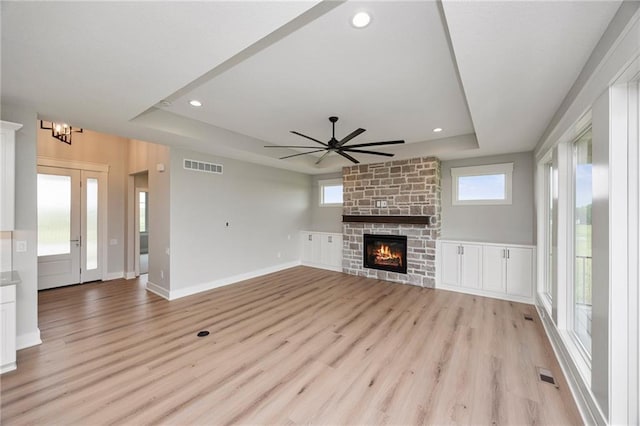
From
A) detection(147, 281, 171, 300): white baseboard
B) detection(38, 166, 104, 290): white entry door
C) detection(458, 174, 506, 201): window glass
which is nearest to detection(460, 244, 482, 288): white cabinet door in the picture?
detection(458, 174, 506, 201): window glass

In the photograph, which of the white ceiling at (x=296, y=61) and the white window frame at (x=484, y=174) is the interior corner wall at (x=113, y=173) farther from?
the white window frame at (x=484, y=174)

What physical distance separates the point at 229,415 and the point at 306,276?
4.16m

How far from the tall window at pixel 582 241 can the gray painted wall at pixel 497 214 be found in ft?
6.79

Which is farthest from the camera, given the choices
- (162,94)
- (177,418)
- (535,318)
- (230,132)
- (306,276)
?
(306,276)

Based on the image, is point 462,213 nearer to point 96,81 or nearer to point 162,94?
point 162,94

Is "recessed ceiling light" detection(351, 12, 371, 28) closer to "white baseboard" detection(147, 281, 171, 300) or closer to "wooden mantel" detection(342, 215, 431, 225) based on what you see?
"wooden mantel" detection(342, 215, 431, 225)

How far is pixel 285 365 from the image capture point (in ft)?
8.42

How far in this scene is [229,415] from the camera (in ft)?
6.32

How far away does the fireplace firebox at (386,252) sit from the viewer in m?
5.62

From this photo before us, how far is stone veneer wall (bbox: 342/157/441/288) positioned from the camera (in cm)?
526

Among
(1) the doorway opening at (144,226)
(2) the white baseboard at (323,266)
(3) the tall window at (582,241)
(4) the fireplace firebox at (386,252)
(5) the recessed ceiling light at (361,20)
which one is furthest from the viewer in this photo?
A: (1) the doorway opening at (144,226)

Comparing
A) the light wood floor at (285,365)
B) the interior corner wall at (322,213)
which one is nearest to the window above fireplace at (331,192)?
the interior corner wall at (322,213)

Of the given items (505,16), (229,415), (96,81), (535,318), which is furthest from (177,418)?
(535,318)

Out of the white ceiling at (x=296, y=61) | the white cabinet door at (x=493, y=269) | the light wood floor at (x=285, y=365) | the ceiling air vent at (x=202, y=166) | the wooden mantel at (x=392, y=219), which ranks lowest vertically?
the light wood floor at (x=285, y=365)
